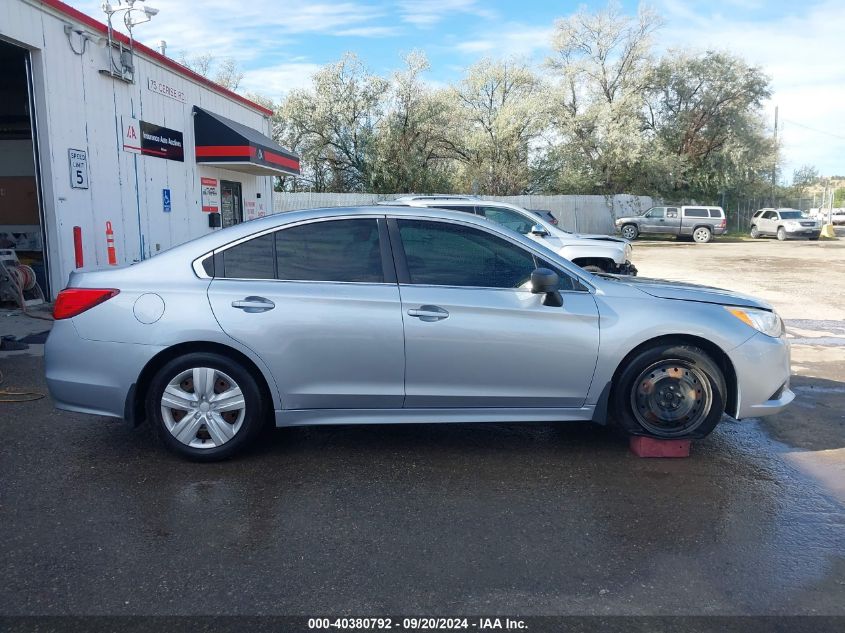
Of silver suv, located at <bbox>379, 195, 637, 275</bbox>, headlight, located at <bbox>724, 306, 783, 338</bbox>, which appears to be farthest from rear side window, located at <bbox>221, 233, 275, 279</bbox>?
silver suv, located at <bbox>379, 195, 637, 275</bbox>

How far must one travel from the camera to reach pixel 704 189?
39000 millimetres

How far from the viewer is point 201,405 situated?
4309mm

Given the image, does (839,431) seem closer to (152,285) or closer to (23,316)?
(152,285)

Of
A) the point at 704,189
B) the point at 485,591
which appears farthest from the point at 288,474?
the point at 704,189

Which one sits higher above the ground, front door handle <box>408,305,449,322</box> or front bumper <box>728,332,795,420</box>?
front door handle <box>408,305,449,322</box>

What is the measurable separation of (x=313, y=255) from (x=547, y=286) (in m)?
1.53

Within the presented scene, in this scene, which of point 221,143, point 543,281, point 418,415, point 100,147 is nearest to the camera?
point 543,281

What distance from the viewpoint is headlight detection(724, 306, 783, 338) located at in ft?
14.8

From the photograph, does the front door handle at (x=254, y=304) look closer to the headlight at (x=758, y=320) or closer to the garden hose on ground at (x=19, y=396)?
the garden hose on ground at (x=19, y=396)

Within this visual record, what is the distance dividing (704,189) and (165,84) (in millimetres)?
33388

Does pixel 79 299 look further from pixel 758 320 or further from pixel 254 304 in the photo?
pixel 758 320

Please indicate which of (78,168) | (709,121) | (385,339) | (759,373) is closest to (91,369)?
(385,339)

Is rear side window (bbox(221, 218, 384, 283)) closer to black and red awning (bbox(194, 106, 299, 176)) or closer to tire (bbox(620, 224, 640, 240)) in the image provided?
black and red awning (bbox(194, 106, 299, 176))

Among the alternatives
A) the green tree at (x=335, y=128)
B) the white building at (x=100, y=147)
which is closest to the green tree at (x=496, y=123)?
the green tree at (x=335, y=128)
